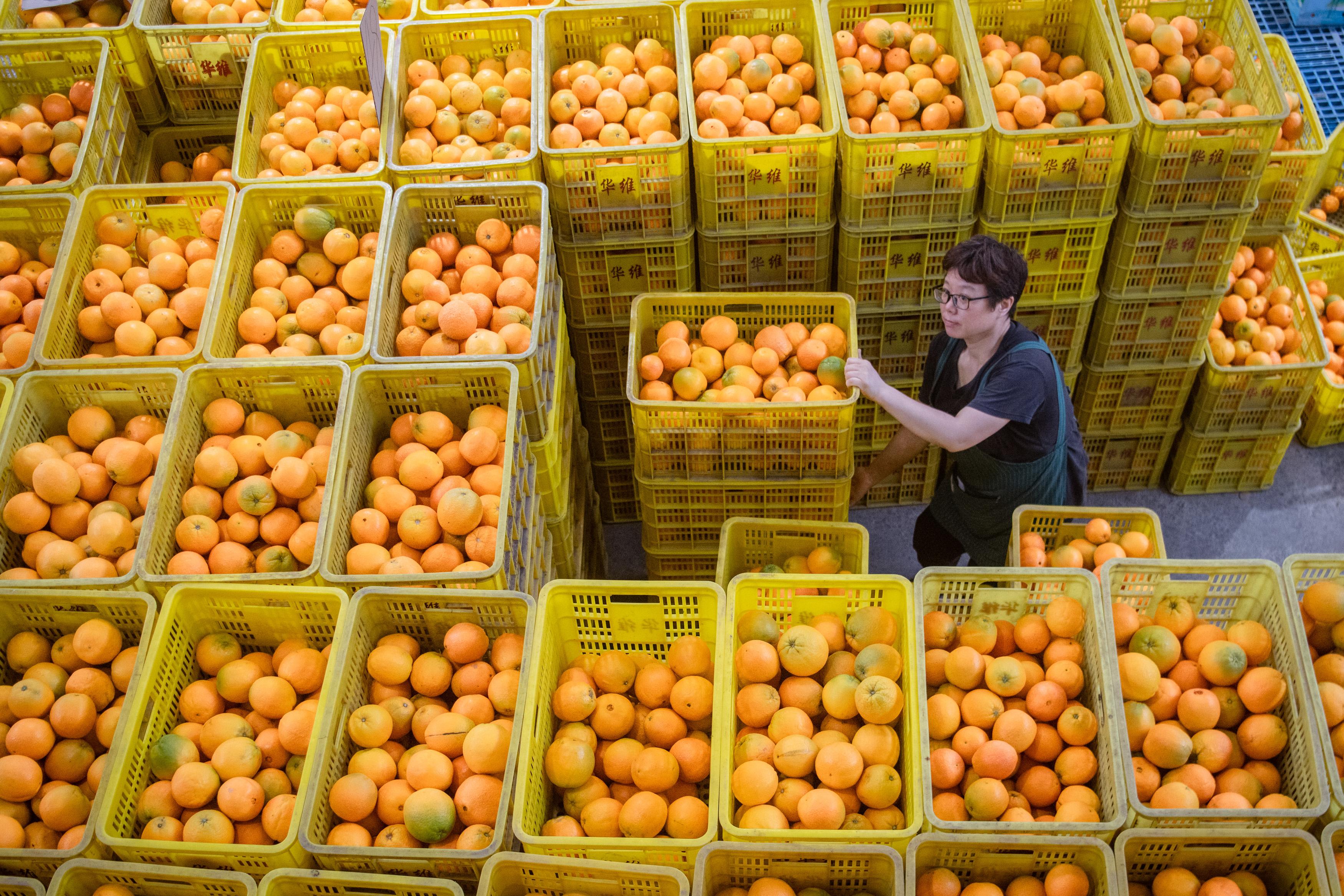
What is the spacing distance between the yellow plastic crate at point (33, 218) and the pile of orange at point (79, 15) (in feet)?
4.07

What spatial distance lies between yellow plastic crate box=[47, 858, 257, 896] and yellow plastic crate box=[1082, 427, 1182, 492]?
3.94 meters

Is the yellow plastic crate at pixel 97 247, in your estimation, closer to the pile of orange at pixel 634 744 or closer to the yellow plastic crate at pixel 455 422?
the yellow plastic crate at pixel 455 422

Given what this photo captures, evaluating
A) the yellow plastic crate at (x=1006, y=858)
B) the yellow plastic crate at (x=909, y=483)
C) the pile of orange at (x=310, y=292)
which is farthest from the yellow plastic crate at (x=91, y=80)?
the yellow plastic crate at (x=1006, y=858)

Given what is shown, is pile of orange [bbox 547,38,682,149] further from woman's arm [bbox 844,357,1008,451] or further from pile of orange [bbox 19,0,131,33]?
pile of orange [bbox 19,0,131,33]

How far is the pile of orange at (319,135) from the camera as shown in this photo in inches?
153

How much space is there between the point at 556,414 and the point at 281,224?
1.19 meters

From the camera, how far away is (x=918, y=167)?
12.3 feet

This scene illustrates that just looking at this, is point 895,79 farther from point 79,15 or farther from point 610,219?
point 79,15

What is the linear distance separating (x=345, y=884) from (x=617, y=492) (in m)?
2.84

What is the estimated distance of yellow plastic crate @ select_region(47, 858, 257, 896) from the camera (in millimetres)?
2170

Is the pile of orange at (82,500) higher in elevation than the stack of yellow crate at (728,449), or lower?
higher

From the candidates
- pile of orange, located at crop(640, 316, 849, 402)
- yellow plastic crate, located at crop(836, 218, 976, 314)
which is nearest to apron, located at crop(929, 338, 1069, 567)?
pile of orange, located at crop(640, 316, 849, 402)

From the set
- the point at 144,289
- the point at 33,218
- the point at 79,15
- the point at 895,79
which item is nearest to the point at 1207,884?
the point at 895,79

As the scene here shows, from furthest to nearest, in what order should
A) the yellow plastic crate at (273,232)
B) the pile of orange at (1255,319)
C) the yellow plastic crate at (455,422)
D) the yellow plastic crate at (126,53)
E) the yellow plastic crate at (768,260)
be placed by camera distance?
the pile of orange at (1255,319) < the yellow plastic crate at (126,53) < the yellow plastic crate at (768,260) < the yellow plastic crate at (273,232) < the yellow plastic crate at (455,422)
